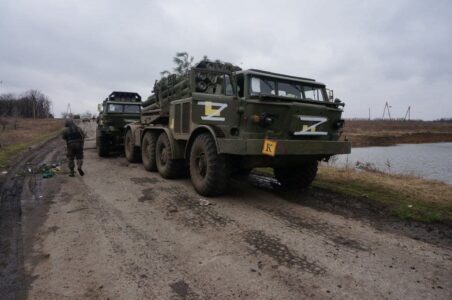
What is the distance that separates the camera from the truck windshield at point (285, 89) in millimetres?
5805

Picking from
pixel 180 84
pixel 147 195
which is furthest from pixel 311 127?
pixel 180 84

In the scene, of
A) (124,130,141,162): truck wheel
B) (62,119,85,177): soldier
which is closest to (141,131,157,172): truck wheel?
(124,130,141,162): truck wheel

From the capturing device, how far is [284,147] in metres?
5.26

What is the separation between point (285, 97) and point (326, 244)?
8.64 ft

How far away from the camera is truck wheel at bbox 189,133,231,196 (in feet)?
19.3

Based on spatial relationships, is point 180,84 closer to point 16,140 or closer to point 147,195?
point 147,195

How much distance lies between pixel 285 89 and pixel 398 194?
2851 mm

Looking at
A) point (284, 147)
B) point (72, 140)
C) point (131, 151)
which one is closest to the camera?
point (284, 147)

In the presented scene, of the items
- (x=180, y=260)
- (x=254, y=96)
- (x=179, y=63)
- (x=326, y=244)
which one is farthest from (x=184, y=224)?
(x=179, y=63)

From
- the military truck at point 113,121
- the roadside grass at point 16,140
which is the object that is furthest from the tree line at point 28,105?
the military truck at point 113,121

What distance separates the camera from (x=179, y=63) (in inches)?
437

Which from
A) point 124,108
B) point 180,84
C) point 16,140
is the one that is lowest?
point 16,140

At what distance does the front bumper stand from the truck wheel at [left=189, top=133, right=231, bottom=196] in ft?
0.98

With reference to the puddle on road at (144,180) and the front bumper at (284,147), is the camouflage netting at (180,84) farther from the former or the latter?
the puddle on road at (144,180)
